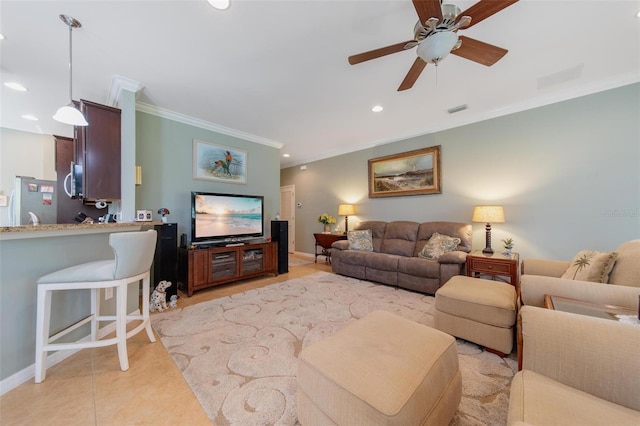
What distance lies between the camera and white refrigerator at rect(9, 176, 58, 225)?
2.88 metres

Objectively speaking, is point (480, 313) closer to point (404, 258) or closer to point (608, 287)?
point (608, 287)

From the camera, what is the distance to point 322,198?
5551mm

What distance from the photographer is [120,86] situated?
99.6 inches

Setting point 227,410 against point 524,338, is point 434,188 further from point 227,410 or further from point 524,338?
point 227,410

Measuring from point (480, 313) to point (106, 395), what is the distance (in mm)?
2634

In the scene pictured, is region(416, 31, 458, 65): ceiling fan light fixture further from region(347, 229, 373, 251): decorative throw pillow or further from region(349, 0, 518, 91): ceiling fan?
region(347, 229, 373, 251): decorative throw pillow

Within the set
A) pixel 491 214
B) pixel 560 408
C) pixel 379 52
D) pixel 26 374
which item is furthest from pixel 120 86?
pixel 491 214

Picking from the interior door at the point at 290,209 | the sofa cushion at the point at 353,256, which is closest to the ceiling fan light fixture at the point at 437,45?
the sofa cushion at the point at 353,256

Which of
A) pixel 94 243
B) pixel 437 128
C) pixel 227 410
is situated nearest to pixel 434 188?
pixel 437 128

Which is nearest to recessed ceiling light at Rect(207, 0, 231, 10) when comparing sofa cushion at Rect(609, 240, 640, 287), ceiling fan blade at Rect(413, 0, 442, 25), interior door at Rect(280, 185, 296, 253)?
ceiling fan blade at Rect(413, 0, 442, 25)

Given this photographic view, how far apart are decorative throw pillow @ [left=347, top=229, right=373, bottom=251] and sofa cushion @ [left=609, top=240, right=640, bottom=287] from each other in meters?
2.76

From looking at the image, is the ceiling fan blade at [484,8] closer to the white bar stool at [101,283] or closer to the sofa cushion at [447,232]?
the white bar stool at [101,283]

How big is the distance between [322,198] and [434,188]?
8.40 ft

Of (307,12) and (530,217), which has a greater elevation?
(307,12)
